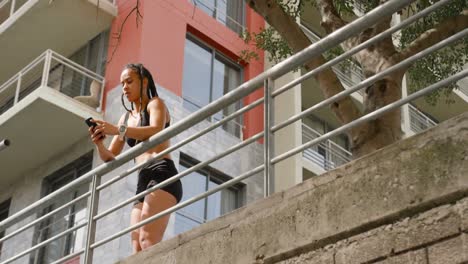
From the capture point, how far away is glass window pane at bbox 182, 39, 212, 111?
1805 centimetres

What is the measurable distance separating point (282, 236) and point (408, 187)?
870 mm

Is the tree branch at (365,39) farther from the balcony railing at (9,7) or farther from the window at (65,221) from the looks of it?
the balcony railing at (9,7)

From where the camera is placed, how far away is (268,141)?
5602 millimetres

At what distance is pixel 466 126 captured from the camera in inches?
168

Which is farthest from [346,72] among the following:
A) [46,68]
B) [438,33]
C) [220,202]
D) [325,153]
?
[438,33]

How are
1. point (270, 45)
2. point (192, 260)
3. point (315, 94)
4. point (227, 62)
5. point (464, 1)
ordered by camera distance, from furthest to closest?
point (315, 94) → point (227, 62) → point (270, 45) → point (464, 1) → point (192, 260)

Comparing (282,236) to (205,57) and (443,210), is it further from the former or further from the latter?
(205,57)

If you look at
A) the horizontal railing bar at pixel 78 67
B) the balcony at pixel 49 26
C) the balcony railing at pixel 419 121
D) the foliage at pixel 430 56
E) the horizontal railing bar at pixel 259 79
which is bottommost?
the horizontal railing bar at pixel 259 79

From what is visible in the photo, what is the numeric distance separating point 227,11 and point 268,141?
14909 millimetres

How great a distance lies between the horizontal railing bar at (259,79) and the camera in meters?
5.07

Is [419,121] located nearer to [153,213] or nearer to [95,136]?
[153,213]

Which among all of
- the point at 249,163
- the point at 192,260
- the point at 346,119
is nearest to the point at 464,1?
the point at 346,119

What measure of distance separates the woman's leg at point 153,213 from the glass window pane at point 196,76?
37.0 feet

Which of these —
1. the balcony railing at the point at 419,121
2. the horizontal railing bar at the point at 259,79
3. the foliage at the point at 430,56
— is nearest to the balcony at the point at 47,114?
the foliage at the point at 430,56
